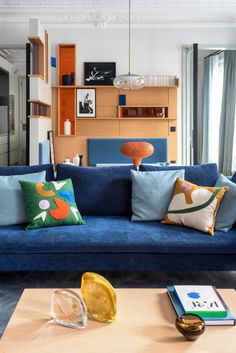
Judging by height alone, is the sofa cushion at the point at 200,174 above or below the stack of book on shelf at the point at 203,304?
above

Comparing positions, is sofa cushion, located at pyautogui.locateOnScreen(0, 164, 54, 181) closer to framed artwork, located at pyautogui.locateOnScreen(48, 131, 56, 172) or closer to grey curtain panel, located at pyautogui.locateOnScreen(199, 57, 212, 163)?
framed artwork, located at pyautogui.locateOnScreen(48, 131, 56, 172)

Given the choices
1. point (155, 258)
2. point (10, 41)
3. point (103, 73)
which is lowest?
point (155, 258)

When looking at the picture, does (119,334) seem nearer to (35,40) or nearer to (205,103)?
(35,40)

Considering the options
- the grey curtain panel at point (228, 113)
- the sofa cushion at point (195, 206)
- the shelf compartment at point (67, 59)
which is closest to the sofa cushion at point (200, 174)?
the sofa cushion at point (195, 206)

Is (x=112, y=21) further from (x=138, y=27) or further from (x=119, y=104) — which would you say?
(x=119, y=104)

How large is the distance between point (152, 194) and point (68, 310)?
1629 millimetres

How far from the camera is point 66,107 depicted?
282 inches

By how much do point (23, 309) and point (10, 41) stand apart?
6.09 m

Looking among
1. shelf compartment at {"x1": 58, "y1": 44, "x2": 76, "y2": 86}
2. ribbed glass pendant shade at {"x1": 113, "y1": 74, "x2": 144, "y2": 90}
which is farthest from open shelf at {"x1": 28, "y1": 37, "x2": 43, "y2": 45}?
ribbed glass pendant shade at {"x1": 113, "y1": 74, "x2": 144, "y2": 90}

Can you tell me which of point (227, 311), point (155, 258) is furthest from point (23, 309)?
point (155, 258)

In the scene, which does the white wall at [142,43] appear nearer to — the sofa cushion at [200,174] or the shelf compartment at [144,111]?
the shelf compartment at [144,111]

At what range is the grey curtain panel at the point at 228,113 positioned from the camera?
8.14 m

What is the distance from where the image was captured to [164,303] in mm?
1839

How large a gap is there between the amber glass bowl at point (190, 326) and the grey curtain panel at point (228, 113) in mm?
7058
